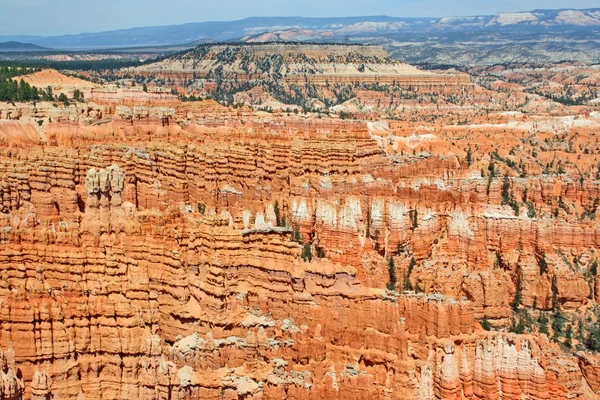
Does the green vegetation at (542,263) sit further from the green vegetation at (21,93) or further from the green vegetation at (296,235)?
the green vegetation at (21,93)

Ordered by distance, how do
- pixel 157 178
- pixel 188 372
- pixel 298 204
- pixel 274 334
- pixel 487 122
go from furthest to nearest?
1. pixel 487 122
2. pixel 157 178
3. pixel 298 204
4. pixel 274 334
5. pixel 188 372

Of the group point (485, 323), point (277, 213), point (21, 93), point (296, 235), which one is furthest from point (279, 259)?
point (21, 93)

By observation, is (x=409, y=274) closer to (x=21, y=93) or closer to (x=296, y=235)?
(x=296, y=235)

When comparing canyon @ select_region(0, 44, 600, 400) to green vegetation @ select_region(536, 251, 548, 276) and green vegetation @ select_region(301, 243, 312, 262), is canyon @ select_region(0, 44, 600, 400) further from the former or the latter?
green vegetation @ select_region(301, 243, 312, 262)

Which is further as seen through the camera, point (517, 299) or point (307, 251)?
point (517, 299)

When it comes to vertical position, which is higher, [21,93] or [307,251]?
[21,93]

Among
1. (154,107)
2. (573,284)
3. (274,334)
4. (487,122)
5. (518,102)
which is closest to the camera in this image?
(274,334)

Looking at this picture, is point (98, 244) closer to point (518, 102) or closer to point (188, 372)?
point (188, 372)

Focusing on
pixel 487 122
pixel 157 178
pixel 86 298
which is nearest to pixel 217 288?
pixel 86 298

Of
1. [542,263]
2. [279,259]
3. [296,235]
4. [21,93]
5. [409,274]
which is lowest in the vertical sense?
[409,274]

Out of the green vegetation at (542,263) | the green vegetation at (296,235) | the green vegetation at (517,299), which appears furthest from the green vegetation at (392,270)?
the green vegetation at (542,263)
